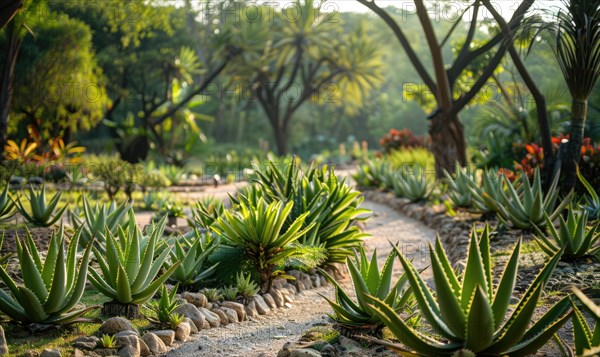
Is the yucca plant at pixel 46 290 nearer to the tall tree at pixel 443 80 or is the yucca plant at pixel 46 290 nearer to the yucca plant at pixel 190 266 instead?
the yucca plant at pixel 190 266

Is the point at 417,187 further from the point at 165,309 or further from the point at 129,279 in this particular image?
the point at 165,309

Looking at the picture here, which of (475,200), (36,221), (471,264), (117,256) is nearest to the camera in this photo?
(471,264)

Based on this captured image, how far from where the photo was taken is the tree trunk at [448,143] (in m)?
13.7

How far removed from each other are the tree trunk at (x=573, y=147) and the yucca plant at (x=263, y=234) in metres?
4.29

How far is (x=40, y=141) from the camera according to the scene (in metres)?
19.6

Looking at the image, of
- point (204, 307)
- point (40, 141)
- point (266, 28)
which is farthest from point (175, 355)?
point (266, 28)

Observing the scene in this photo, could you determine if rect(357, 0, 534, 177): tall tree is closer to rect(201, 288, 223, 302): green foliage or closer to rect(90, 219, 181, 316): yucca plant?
rect(201, 288, 223, 302): green foliage

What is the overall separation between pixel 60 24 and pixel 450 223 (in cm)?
1416

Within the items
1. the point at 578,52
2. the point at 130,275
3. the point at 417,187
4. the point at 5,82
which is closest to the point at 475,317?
the point at 130,275

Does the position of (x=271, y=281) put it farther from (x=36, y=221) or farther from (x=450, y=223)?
(x=450, y=223)

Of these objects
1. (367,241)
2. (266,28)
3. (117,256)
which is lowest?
(367,241)

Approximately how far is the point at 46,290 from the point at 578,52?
661 centimetres

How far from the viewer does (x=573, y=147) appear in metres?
8.46

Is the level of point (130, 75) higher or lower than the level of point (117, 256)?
higher
